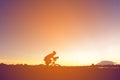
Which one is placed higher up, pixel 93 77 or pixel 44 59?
pixel 44 59

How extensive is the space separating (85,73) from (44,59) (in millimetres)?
3500

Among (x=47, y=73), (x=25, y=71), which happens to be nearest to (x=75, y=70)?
(x=47, y=73)

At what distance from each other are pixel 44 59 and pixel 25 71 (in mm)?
2422

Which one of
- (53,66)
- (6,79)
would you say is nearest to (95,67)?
(53,66)

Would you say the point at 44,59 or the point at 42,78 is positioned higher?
the point at 44,59

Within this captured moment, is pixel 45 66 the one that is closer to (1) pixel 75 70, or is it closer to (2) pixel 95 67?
(1) pixel 75 70

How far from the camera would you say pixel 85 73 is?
19.9 meters

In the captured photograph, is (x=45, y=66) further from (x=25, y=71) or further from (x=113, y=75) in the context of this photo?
(x=113, y=75)

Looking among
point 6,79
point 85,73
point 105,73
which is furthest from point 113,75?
point 6,79

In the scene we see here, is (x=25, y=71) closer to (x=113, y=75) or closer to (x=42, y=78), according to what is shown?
(x=42, y=78)

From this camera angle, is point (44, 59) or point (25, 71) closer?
point (25, 71)

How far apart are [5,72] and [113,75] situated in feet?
24.4

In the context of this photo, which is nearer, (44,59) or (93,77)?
(93,77)

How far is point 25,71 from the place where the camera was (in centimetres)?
1961
